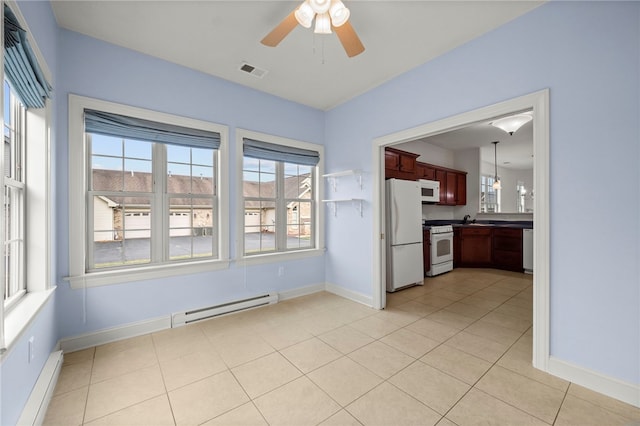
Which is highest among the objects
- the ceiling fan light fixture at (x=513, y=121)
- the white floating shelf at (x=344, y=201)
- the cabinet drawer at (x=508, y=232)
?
the ceiling fan light fixture at (x=513, y=121)

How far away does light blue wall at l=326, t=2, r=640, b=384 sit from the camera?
5.76 ft

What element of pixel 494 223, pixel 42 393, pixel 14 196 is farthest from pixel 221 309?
pixel 494 223

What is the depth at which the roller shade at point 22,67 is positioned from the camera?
1.37 metres

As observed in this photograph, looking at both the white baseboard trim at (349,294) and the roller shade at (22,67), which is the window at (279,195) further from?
the roller shade at (22,67)

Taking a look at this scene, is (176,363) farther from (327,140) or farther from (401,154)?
(401,154)

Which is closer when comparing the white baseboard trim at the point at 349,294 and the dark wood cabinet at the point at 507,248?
the white baseboard trim at the point at 349,294

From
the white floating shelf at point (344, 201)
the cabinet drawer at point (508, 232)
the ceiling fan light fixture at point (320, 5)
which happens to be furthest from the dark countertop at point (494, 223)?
the ceiling fan light fixture at point (320, 5)

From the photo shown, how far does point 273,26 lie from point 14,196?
2.38 m

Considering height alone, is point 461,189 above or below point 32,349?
above

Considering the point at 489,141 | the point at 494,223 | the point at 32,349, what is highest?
the point at 489,141

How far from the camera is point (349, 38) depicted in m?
1.97

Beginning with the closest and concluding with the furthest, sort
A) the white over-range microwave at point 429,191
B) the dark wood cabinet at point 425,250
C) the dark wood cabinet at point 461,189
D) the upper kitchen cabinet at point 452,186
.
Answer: the dark wood cabinet at point 425,250 → the white over-range microwave at point 429,191 → the upper kitchen cabinet at point 452,186 → the dark wood cabinet at point 461,189

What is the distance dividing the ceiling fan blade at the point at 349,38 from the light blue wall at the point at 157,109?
71.5 inches

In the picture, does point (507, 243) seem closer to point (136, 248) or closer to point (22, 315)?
point (136, 248)
